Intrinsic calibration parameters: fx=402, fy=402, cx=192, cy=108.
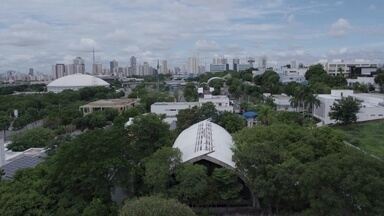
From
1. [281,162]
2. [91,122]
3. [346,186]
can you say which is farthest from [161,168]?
[91,122]

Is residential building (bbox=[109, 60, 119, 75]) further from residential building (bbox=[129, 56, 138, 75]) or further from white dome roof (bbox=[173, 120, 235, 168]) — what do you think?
white dome roof (bbox=[173, 120, 235, 168])

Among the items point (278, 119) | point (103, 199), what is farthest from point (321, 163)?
point (278, 119)

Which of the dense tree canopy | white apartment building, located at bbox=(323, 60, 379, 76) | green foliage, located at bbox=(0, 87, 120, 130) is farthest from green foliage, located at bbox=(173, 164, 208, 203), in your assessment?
white apartment building, located at bbox=(323, 60, 379, 76)

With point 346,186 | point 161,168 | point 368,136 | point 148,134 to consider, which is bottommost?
point 368,136

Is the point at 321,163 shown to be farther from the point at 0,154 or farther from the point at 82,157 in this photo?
the point at 0,154

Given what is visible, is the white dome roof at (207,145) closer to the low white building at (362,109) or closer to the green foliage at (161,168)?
the green foliage at (161,168)

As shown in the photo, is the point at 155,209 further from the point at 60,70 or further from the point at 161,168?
the point at 60,70
